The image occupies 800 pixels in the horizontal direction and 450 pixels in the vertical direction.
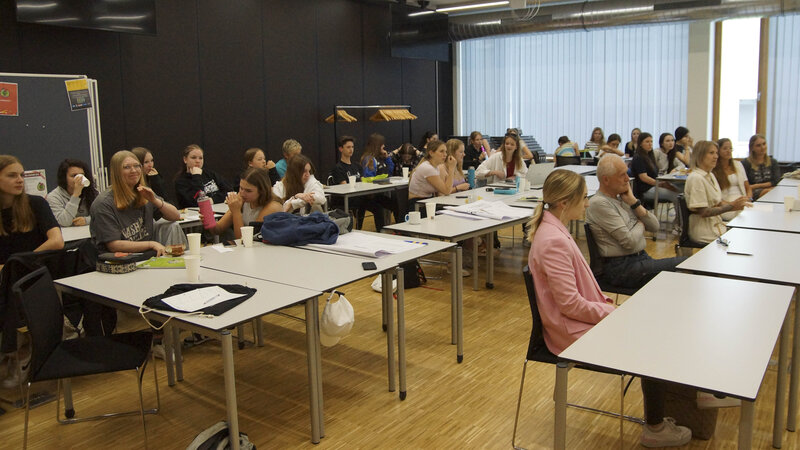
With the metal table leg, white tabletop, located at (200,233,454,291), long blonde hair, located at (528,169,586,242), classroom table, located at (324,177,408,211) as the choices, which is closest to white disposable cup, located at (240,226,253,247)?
white tabletop, located at (200,233,454,291)

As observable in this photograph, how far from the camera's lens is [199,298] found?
274cm

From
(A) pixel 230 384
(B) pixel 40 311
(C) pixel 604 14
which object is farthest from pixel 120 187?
(C) pixel 604 14

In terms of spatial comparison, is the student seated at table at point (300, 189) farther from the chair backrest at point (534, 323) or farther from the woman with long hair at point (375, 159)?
the woman with long hair at point (375, 159)

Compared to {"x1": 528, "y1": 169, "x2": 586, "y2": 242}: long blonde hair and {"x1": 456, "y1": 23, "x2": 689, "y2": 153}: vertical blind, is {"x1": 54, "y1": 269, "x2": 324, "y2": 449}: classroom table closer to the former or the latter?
{"x1": 528, "y1": 169, "x2": 586, "y2": 242}: long blonde hair

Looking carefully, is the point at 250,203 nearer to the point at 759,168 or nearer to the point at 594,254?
the point at 594,254

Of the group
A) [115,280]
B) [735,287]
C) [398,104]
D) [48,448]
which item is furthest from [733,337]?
[398,104]

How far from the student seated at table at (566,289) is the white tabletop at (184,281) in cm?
99

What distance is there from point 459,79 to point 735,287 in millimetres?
10641

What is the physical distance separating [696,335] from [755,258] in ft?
4.47

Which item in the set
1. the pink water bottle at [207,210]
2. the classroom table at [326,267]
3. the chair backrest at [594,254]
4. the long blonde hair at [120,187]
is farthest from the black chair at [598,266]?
the long blonde hair at [120,187]

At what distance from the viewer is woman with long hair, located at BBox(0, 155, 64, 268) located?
11.5 ft

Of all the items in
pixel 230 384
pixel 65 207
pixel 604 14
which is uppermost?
pixel 604 14

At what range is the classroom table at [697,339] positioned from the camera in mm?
1917

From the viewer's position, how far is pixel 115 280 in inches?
122
